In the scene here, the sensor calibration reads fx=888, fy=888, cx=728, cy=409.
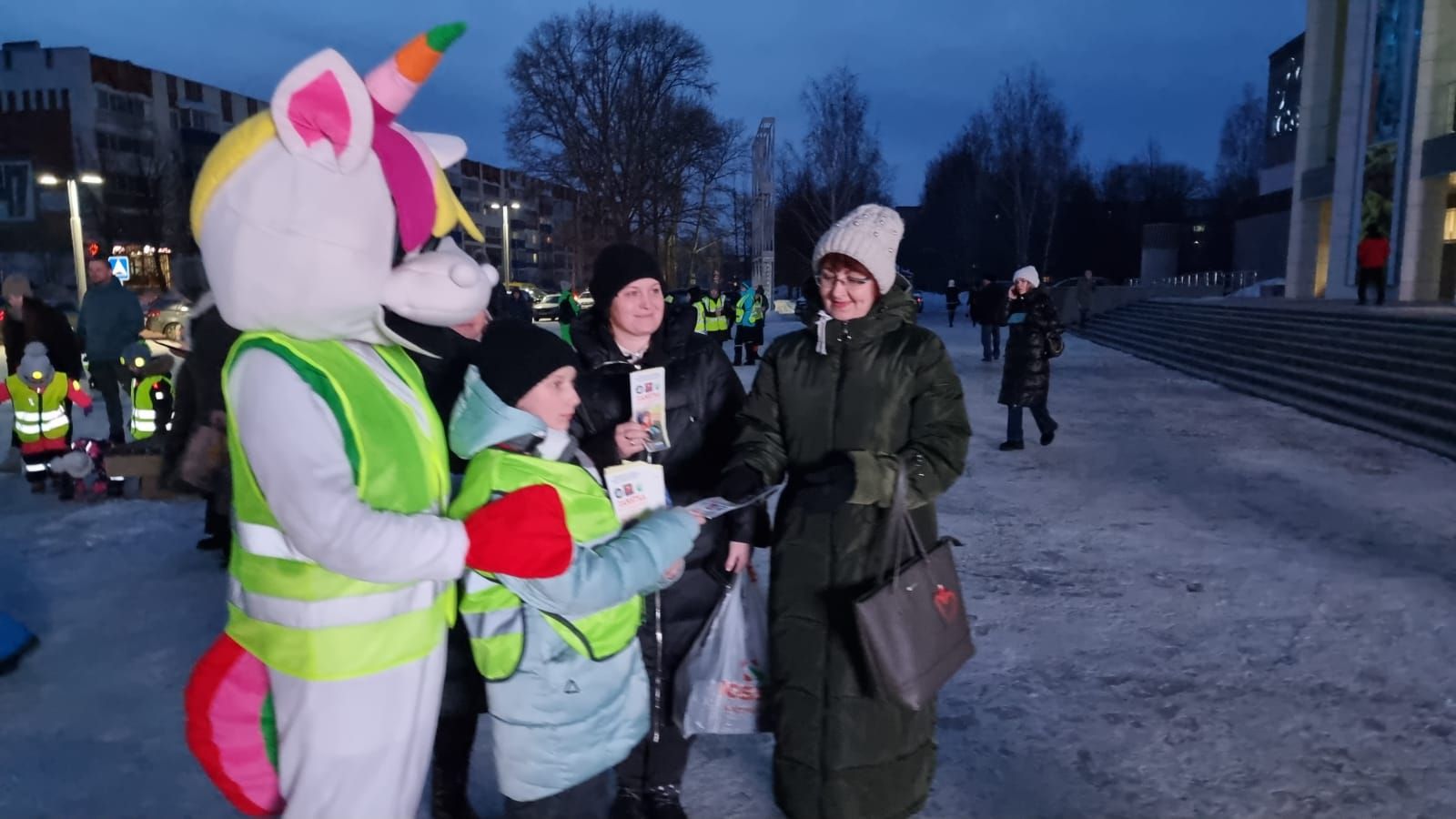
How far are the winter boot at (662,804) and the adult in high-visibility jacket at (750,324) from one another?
12590 millimetres

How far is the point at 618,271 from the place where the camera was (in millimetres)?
2504

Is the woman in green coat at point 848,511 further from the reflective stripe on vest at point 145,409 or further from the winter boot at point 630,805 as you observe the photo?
the reflective stripe on vest at point 145,409

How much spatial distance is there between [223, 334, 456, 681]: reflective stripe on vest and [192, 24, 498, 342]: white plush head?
0.07m

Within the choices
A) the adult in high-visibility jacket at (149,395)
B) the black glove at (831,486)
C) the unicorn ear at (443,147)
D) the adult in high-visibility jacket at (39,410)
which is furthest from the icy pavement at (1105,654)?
the unicorn ear at (443,147)

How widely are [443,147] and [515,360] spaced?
48cm

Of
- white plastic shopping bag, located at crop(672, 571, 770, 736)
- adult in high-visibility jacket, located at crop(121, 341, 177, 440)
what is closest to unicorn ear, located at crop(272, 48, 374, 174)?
white plastic shopping bag, located at crop(672, 571, 770, 736)

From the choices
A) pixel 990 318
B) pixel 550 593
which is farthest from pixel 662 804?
pixel 990 318

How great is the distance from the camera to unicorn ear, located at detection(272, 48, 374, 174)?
58.0 inches

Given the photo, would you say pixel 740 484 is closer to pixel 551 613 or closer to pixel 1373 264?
pixel 551 613

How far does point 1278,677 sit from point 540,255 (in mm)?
99948

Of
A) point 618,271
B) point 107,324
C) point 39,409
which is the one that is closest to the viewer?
point 618,271

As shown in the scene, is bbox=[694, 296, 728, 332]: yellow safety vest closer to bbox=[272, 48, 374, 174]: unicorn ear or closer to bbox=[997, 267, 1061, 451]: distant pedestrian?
bbox=[997, 267, 1061, 451]: distant pedestrian

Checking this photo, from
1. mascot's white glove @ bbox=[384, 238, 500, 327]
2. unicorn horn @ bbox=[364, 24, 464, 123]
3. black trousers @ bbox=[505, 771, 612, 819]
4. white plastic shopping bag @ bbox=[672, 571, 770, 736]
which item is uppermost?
unicorn horn @ bbox=[364, 24, 464, 123]

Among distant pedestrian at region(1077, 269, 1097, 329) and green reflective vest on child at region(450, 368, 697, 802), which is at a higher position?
distant pedestrian at region(1077, 269, 1097, 329)
